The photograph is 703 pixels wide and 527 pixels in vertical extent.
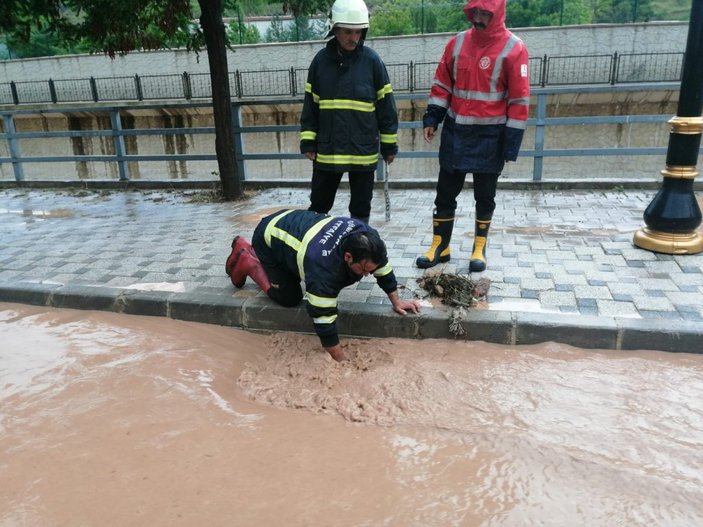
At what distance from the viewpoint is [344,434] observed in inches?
112

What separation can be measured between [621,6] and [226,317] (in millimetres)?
38412

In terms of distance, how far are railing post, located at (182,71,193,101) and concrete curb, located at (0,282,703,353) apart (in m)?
17.7

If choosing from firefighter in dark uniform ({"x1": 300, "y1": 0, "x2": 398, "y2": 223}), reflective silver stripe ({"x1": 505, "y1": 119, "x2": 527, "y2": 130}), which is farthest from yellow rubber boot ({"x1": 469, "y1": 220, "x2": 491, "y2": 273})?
firefighter in dark uniform ({"x1": 300, "y1": 0, "x2": 398, "y2": 223})

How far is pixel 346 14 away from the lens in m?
4.10

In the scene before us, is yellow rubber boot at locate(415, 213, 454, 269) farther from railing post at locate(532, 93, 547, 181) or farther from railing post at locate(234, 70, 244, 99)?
railing post at locate(234, 70, 244, 99)

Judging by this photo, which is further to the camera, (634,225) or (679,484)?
(634,225)

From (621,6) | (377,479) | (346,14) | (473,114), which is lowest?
(377,479)

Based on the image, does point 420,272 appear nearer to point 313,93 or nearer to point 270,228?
point 270,228

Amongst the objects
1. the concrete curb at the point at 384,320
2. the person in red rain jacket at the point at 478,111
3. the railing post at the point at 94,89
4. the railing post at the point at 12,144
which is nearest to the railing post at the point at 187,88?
the railing post at the point at 94,89

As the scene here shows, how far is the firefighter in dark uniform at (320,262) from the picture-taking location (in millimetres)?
3209

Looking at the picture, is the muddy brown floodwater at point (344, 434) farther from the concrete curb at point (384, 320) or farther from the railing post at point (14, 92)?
the railing post at point (14, 92)

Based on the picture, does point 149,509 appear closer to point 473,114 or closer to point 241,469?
point 241,469

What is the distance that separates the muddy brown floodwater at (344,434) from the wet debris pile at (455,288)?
1.32ft

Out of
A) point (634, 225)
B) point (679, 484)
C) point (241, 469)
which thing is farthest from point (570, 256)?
point (241, 469)
